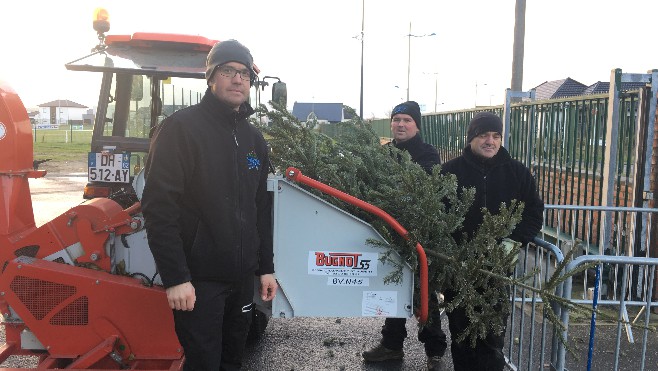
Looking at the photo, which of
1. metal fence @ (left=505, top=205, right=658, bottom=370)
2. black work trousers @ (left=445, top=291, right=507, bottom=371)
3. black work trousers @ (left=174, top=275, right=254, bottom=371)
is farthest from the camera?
black work trousers @ (left=445, top=291, right=507, bottom=371)

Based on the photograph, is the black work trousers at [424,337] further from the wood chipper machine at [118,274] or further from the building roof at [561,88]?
the building roof at [561,88]

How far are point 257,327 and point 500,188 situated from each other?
2.36 metres

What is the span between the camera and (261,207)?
3018 millimetres

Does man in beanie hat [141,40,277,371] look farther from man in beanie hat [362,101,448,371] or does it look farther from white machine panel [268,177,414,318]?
man in beanie hat [362,101,448,371]

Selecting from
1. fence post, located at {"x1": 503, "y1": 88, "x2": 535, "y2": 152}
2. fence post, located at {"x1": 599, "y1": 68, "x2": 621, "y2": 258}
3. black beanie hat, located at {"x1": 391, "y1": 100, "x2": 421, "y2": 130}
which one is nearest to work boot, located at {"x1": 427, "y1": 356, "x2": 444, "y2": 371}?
black beanie hat, located at {"x1": 391, "y1": 100, "x2": 421, "y2": 130}

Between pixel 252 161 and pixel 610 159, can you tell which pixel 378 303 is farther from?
pixel 610 159

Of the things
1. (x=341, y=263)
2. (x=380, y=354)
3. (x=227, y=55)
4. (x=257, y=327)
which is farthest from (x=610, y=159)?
(x=227, y=55)

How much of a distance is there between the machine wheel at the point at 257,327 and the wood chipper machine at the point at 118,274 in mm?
1182

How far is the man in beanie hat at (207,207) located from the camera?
2.52 meters

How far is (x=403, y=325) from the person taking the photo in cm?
459

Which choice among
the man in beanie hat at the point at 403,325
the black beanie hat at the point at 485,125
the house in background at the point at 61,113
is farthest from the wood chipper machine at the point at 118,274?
the house in background at the point at 61,113

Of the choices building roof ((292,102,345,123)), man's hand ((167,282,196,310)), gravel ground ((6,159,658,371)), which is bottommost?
gravel ground ((6,159,658,371))

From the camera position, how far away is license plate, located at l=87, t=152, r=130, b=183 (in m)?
4.48

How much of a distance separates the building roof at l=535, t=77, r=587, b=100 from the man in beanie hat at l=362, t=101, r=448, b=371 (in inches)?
635
